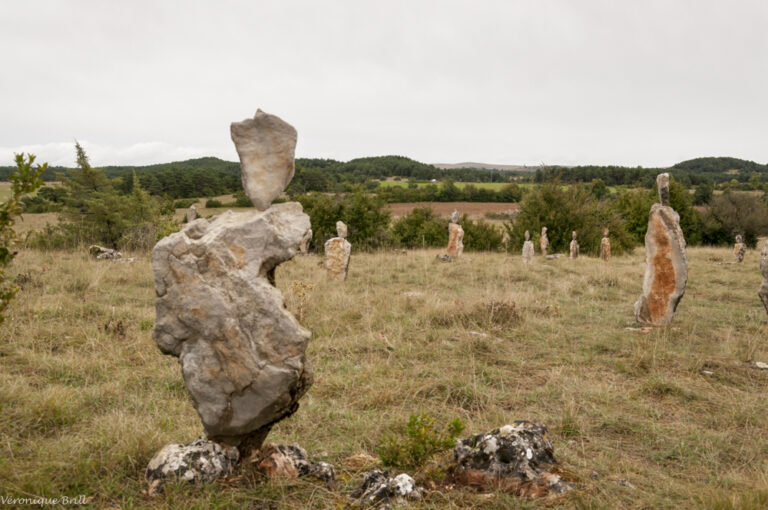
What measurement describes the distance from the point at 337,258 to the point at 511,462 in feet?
27.1

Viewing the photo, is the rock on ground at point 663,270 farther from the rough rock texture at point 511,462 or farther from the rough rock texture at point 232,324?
the rough rock texture at point 232,324

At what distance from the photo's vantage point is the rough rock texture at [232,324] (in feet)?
9.03

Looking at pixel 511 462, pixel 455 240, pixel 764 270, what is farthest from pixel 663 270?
pixel 455 240

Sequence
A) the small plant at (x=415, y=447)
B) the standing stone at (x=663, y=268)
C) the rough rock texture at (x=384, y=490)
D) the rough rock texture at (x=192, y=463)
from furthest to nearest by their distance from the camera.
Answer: the standing stone at (x=663, y=268) → the small plant at (x=415, y=447) → the rough rock texture at (x=192, y=463) → the rough rock texture at (x=384, y=490)

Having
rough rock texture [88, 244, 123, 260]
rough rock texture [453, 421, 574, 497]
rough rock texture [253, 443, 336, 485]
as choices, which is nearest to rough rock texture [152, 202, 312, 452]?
rough rock texture [253, 443, 336, 485]

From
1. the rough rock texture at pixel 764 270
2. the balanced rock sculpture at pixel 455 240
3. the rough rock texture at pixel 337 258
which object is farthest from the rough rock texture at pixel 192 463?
the balanced rock sculpture at pixel 455 240

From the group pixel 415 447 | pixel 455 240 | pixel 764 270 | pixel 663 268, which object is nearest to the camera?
pixel 415 447

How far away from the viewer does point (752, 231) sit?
27281 millimetres

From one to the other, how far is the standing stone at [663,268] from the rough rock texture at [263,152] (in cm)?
590

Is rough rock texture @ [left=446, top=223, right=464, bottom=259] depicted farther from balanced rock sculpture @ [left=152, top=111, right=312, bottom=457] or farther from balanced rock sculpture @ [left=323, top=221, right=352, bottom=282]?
balanced rock sculpture @ [left=152, top=111, right=312, bottom=457]

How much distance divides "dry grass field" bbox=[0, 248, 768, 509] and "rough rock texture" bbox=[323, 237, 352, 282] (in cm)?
204

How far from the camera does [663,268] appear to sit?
7.16 metres

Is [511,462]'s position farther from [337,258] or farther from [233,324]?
[337,258]

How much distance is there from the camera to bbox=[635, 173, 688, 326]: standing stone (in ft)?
23.1
